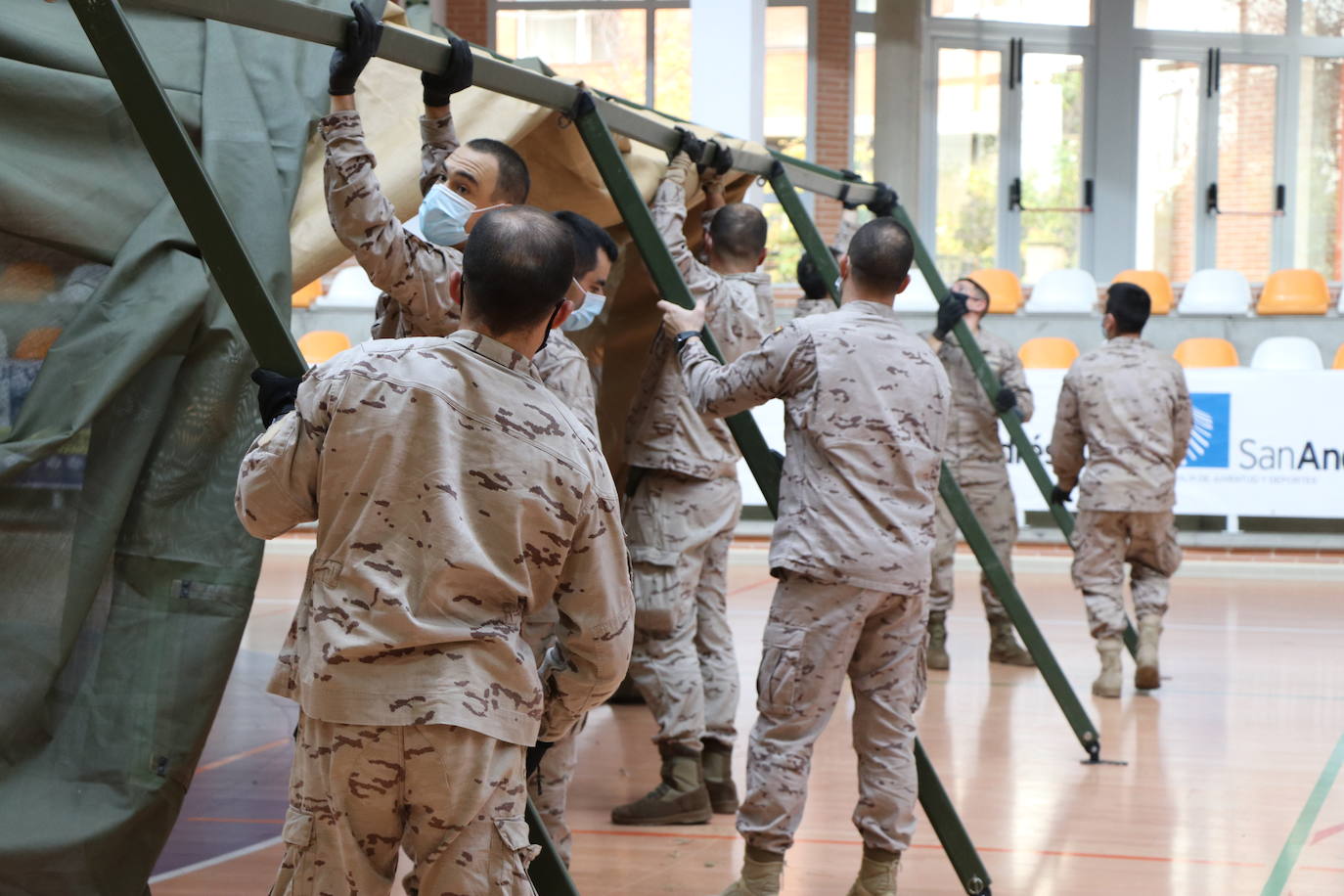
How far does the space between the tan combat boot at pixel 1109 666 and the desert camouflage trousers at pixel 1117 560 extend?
4cm

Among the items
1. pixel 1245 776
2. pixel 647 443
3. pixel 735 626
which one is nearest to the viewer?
pixel 647 443

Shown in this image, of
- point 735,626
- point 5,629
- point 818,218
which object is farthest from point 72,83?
point 818,218

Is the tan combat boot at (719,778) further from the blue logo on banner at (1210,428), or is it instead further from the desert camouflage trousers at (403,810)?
the blue logo on banner at (1210,428)

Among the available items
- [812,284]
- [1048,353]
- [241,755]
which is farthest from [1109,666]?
[1048,353]

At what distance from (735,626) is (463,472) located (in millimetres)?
5873

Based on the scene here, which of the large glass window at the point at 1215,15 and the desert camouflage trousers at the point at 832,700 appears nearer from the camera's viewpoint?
the desert camouflage trousers at the point at 832,700

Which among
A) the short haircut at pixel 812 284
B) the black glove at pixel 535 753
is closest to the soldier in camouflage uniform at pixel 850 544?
the black glove at pixel 535 753

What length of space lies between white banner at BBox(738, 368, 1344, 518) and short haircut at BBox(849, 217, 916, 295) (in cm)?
650

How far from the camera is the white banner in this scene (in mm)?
9812

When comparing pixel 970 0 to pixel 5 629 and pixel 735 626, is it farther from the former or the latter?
pixel 5 629

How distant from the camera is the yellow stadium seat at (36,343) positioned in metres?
2.77

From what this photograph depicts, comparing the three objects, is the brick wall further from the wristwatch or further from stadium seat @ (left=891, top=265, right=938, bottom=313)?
the wristwatch

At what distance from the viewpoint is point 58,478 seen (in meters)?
2.73

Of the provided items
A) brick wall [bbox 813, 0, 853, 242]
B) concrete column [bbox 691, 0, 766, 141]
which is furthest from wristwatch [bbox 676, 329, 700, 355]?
brick wall [bbox 813, 0, 853, 242]
